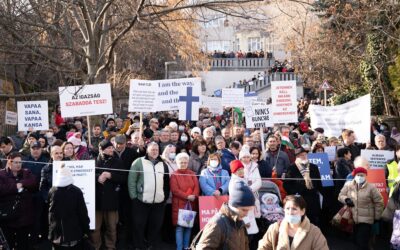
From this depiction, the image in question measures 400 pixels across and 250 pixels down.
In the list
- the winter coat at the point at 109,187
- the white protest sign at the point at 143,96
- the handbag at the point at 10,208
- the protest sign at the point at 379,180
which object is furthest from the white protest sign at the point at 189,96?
the handbag at the point at 10,208

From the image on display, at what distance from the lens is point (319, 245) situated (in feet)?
18.6

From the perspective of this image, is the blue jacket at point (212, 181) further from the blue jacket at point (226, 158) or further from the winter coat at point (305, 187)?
the winter coat at point (305, 187)

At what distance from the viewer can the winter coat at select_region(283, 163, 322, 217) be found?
1011cm

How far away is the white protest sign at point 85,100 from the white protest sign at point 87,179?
8.64 ft

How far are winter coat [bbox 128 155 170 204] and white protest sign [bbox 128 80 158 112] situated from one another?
2.86m

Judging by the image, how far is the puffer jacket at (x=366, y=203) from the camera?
9.44m

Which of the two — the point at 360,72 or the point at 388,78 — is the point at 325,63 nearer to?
the point at 360,72

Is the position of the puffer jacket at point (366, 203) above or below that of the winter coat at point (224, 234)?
below

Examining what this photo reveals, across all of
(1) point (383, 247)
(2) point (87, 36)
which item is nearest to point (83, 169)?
(1) point (383, 247)

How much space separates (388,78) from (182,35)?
30.1ft

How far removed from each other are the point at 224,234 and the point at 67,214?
11.5ft

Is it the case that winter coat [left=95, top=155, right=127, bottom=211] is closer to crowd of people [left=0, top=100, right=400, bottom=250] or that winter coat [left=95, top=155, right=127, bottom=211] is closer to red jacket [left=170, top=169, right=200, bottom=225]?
crowd of people [left=0, top=100, right=400, bottom=250]

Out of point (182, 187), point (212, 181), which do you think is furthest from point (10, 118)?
point (212, 181)

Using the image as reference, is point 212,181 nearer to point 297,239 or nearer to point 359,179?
point 359,179
